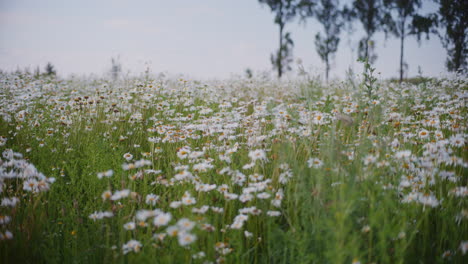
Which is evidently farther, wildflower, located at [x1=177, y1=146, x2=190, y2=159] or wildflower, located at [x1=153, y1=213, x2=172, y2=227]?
wildflower, located at [x1=177, y1=146, x2=190, y2=159]

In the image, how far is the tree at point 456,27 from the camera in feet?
48.0

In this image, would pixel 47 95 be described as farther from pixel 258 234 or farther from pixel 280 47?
pixel 280 47

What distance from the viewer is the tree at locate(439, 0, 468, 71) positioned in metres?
14.6

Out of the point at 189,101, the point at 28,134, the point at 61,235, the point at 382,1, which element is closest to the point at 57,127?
the point at 28,134

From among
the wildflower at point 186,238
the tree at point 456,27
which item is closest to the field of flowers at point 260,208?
the wildflower at point 186,238

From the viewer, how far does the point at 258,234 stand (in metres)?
1.98

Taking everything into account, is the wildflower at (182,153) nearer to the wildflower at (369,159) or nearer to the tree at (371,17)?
the wildflower at (369,159)

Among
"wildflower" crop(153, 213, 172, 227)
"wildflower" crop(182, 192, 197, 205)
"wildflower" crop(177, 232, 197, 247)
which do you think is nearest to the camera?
"wildflower" crop(177, 232, 197, 247)

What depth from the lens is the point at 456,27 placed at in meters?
15.2

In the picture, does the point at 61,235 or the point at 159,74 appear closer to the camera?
the point at 61,235

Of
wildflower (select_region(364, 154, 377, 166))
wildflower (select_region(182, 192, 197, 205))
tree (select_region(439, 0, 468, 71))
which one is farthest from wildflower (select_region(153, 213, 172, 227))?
tree (select_region(439, 0, 468, 71))

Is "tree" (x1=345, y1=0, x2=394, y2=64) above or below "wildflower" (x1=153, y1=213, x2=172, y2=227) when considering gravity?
above

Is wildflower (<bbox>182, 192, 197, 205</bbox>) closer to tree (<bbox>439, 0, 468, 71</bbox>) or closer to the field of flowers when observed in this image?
the field of flowers

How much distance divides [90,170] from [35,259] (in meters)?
1.13
